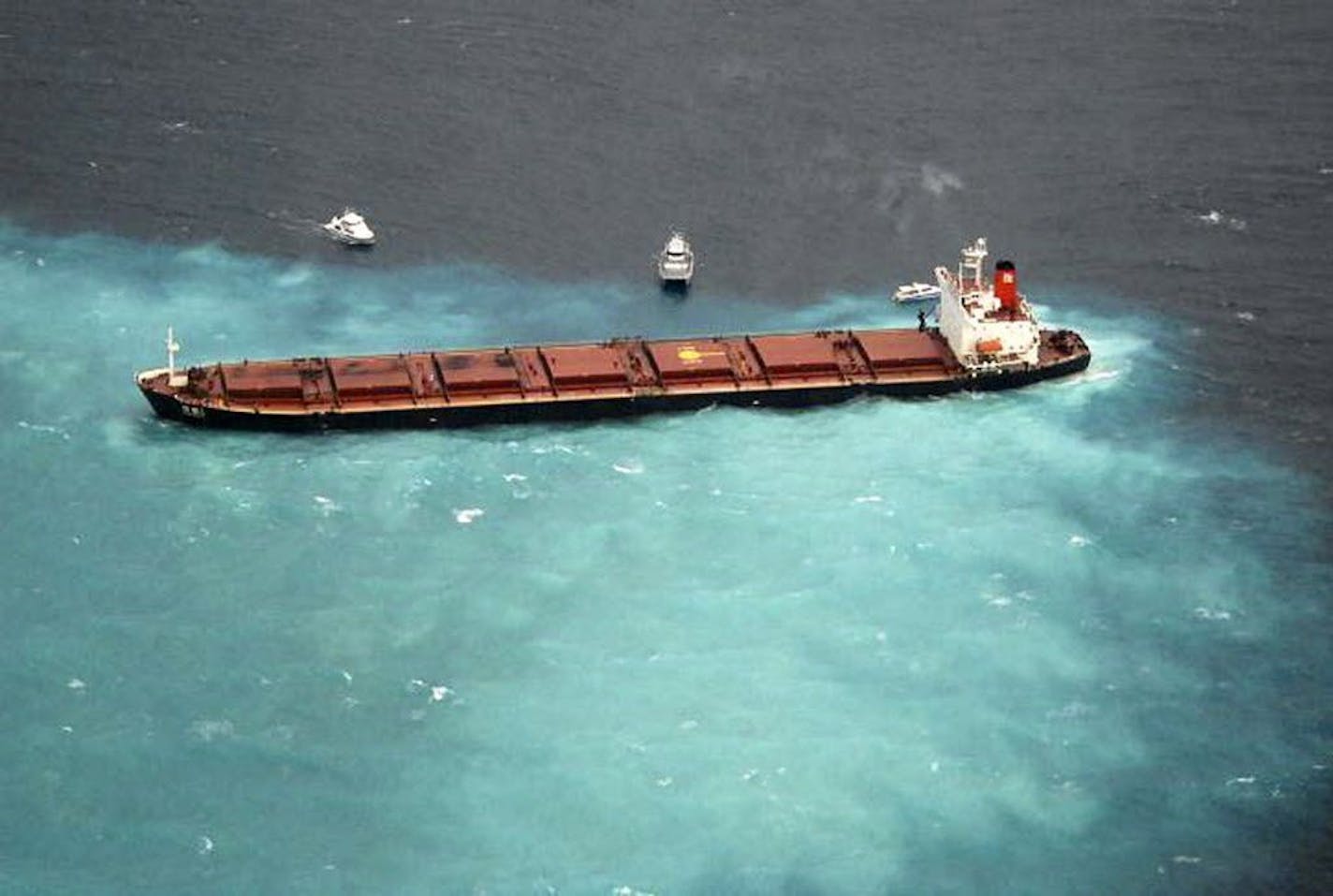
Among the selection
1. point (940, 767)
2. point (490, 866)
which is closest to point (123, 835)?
point (490, 866)

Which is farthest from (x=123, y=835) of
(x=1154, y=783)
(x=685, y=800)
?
(x=1154, y=783)

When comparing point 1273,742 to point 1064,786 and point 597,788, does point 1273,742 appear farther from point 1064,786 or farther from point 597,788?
point 597,788

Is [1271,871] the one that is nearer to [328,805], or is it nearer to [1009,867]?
[1009,867]

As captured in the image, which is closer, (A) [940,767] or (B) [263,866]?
(B) [263,866]

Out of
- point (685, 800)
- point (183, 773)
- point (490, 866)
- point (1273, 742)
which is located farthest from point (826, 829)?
Result: point (183, 773)

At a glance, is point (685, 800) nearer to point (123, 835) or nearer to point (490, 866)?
point (490, 866)

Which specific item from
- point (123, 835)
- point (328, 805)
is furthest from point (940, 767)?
point (123, 835)

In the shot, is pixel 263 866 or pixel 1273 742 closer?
pixel 263 866
